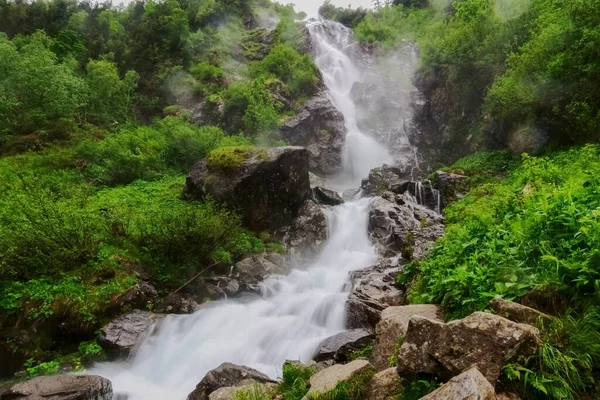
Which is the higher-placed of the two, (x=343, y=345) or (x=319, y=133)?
(x=319, y=133)

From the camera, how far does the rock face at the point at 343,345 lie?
7.43 m

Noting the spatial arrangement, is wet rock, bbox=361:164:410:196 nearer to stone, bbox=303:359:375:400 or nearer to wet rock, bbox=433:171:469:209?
wet rock, bbox=433:171:469:209

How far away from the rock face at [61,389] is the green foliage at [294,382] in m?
4.08

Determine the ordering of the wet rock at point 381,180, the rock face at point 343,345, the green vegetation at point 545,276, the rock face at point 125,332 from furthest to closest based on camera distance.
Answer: the wet rock at point 381,180 → the rock face at point 125,332 → the rock face at point 343,345 → the green vegetation at point 545,276

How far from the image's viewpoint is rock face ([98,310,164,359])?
A: 9.87m

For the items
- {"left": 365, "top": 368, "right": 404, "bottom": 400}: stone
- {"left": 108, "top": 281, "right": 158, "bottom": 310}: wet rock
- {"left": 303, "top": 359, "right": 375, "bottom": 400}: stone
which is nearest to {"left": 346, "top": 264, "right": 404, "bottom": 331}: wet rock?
{"left": 303, "top": 359, "right": 375, "bottom": 400}: stone

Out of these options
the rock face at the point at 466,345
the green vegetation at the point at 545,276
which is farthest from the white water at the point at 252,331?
the rock face at the point at 466,345

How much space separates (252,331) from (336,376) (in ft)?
21.3

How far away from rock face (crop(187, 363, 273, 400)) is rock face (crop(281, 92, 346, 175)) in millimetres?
20700

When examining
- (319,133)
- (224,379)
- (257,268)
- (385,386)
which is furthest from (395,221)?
(319,133)

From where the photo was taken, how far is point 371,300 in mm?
9352

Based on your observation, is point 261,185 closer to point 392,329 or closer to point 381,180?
point 381,180

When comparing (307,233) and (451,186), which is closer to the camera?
(307,233)

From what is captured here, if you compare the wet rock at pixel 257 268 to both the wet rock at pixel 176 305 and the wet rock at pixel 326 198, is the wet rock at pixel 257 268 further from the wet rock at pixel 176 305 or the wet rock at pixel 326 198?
the wet rock at pixel 326 198
